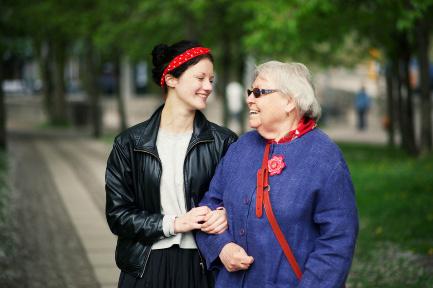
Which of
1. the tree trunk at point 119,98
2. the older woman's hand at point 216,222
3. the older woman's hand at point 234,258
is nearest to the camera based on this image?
the older woman's hand at point 234,258

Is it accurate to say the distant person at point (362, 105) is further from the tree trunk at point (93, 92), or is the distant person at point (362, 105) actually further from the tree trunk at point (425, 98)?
the tree trunk at point (425, 98)

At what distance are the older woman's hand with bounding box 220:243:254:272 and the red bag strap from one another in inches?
6.2

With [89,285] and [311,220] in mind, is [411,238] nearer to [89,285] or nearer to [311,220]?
[89,285]

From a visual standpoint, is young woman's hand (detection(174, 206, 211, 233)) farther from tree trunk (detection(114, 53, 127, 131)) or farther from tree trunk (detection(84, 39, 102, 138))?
tree trunk (detection(114, 53, 127, 131))

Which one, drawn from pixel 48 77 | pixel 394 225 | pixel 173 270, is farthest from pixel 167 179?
pixel 48 77

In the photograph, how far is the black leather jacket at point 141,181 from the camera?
379cm

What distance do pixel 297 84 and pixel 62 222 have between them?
27.8 feet

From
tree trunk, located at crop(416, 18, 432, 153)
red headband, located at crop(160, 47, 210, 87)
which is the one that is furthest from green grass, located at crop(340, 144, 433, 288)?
red headband, located at crop(160, 47, 210, 87)

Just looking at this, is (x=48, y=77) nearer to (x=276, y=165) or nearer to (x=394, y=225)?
(x=394, y=225)

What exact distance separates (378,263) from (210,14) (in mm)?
15750

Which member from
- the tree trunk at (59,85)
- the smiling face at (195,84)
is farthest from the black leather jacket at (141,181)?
the tree trunk at (59,85)

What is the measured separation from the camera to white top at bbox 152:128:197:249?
381cm

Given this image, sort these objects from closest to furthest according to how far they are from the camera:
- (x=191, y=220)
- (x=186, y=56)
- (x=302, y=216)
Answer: (x=302, y=216) → (x=191, y=220) → (x=186, y=56)

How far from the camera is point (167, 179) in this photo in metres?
3.81
